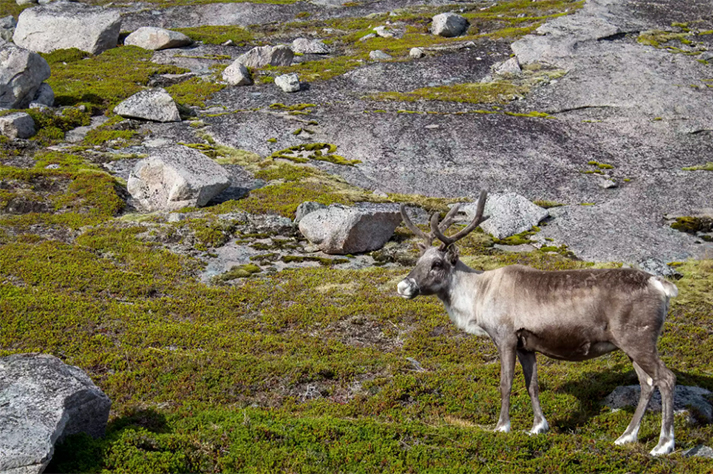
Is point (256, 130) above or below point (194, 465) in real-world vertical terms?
below

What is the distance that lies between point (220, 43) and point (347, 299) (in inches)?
1863

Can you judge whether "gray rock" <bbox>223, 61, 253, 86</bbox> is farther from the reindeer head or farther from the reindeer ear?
the reindeer ear

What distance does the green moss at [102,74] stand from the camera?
4444 centimetres

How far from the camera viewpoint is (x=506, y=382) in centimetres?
1311

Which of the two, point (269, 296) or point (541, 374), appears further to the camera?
point (269, 296)

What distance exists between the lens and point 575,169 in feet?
115

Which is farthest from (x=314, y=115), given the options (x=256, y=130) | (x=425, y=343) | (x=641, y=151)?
(x=425, y=343)

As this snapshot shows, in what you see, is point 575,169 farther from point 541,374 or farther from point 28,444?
point 28,444

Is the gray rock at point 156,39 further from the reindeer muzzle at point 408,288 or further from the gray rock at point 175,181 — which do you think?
the reindeer muzzle at point 408,288

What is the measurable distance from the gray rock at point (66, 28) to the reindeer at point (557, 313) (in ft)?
179

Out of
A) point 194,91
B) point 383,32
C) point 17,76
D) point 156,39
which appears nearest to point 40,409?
point 17,76

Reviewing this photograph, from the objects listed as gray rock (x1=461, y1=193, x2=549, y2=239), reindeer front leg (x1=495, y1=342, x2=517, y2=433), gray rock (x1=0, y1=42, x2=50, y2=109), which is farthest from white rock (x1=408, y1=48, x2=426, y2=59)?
reindeer front leg (x1=495, y1=342, x2=517, y2=433)

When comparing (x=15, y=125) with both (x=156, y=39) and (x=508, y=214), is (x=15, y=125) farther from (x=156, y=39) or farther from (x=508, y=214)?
(x=508, y=214)

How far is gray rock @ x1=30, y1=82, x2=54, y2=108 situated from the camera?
42219 mm
